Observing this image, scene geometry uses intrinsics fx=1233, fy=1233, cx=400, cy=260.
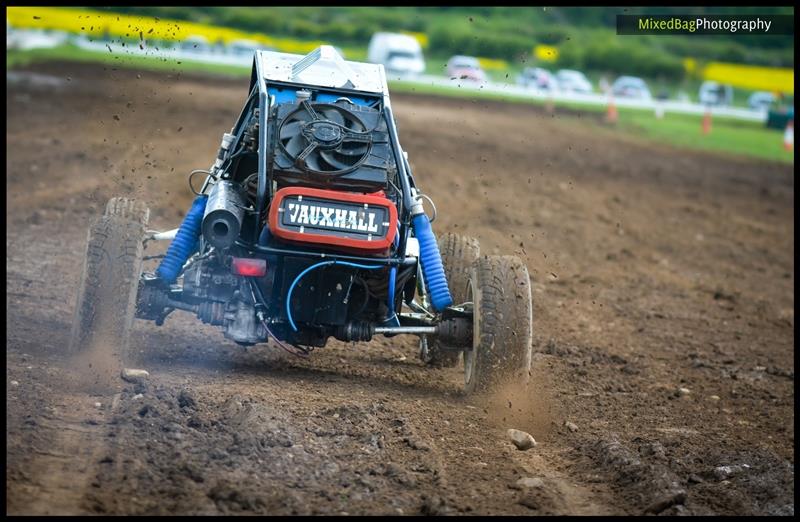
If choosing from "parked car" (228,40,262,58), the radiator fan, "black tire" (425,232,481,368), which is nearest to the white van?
"parked car" (228,40,262,58)

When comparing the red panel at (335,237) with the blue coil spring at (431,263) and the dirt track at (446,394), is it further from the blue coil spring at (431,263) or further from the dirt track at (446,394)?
the dirt track at (446,394)

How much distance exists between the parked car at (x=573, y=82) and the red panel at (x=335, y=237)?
38.0 m

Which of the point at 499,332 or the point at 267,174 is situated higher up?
the point at 267,174

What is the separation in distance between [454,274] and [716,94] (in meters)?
45.7

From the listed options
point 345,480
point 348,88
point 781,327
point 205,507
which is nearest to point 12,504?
point 205,507

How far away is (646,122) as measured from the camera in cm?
→ 3953

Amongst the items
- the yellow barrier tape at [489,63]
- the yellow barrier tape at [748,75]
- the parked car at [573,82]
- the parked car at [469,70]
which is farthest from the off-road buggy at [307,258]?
the yellow barrier tape at [748,75]

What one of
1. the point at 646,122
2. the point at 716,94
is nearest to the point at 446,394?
the point at 646,122

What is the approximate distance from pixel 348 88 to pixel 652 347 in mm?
4227

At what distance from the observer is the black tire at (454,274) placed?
31.5ft

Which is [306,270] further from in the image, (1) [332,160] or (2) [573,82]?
(2) [573,82]

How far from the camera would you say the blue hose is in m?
8.57

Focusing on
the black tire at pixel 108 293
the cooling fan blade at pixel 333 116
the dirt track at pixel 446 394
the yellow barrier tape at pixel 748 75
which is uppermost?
the yellow barrier tape at pixel 748 75

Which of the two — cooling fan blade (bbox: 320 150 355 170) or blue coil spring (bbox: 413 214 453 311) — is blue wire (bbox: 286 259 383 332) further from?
cooling fan blade (bbox: 320 150 355 170)
